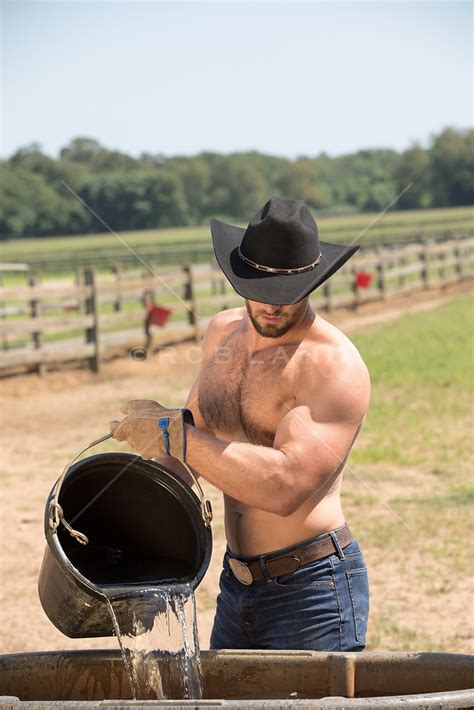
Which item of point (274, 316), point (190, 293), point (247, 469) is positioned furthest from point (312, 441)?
point (190, 293)

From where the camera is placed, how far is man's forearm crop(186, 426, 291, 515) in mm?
2607

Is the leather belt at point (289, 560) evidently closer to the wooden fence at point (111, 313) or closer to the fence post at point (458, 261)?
the wooden fence at point (111, 313)

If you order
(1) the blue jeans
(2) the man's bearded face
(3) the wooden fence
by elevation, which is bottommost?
(3) the wooden fence

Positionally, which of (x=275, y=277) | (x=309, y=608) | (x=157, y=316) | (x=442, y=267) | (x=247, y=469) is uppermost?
(x=275, y=277)

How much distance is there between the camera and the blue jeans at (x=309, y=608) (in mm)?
2838

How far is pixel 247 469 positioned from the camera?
8.56 feet

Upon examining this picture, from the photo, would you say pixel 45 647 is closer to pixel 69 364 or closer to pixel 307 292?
pixel 307 292

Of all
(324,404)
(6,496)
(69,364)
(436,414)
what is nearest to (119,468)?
(324,404)

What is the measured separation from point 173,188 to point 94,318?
2349 inches

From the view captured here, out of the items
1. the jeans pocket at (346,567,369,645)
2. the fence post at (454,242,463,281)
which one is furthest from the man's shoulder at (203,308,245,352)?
the fence post at (454,242,463,281)

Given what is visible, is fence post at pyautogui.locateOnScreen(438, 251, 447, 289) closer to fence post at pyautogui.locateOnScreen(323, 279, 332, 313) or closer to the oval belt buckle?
fence post at pyautogui.locateOnScreen(323, 279, 332, 313)

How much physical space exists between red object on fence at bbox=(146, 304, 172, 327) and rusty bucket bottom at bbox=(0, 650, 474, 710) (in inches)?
500

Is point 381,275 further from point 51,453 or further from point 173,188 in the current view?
point 173,188

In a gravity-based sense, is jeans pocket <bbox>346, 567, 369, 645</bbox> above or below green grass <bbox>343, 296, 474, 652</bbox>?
above
